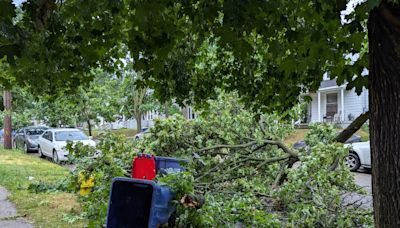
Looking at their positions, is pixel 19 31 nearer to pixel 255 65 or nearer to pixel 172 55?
pixel 172 55

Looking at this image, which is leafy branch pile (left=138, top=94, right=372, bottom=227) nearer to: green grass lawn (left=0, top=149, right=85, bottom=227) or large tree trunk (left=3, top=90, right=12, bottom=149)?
green grass lawn (left=0, top=149, right=85, bottom=227)

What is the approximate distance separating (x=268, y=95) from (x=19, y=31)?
3187mm

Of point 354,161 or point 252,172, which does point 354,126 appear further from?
point 354,161

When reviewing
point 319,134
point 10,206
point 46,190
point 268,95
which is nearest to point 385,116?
point 268,95

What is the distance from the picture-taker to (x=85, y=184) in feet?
16.1

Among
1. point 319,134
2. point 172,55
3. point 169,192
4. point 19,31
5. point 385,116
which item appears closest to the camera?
point 385,116

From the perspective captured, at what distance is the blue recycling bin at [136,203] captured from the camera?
3.20 meters

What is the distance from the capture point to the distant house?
22.6m

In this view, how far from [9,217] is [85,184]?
2.41 meters

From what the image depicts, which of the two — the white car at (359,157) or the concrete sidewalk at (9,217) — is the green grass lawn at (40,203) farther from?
the white car at (359,157)

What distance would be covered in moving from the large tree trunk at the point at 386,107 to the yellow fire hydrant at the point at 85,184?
3.33m

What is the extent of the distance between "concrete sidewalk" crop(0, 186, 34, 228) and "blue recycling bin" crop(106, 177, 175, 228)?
324cm

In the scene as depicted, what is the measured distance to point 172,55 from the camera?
483 cm

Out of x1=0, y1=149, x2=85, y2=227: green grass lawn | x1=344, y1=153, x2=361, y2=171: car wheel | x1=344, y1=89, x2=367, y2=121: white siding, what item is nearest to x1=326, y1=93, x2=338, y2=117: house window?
x1=344, y1=89, x2=367, y2=121: white siding
